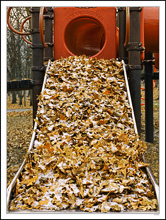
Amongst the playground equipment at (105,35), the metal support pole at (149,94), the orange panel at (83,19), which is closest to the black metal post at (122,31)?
the playground equipment at (105,35)

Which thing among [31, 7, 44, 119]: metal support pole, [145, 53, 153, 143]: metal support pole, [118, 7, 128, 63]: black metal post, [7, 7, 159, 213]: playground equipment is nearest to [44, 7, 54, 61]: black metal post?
[7, 7, 159, 213]: playground equipment

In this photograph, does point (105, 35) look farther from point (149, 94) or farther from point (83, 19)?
point (149, 94)

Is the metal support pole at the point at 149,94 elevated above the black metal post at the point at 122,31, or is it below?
below

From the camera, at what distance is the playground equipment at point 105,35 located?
3.21 m

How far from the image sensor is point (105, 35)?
12.6 ft

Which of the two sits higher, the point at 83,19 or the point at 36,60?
the point at 83,19

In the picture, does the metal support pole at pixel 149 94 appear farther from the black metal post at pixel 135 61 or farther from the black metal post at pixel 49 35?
the black metal post at pixel 49 35

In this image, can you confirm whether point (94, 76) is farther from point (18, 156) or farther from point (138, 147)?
point (18, 156)

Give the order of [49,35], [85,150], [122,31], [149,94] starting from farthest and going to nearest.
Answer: [149,94], [49,35], [122,31], [85,150]

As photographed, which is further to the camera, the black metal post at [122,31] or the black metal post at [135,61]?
the black metal post at [122,31]

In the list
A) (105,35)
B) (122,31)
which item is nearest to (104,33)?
(105,35)

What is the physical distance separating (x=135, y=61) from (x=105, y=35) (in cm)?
92

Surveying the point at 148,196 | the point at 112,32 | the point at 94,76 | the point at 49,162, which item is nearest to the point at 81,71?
the point at 94,76

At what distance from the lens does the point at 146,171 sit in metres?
2.00
